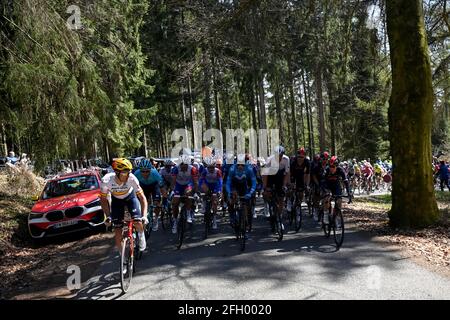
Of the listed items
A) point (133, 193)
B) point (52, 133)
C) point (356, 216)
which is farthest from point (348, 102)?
point (133, 193)

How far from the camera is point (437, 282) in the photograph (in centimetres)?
653

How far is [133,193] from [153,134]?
4105 cm

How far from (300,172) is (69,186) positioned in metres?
6.97

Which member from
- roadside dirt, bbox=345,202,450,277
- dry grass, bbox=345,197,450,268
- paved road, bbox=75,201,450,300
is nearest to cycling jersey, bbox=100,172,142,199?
paved road, bbox=75,201,450,300

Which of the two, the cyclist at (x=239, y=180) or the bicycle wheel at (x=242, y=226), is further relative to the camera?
the cyclist at (x=239, y=180)

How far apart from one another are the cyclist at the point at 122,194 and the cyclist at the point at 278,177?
14.2 ft

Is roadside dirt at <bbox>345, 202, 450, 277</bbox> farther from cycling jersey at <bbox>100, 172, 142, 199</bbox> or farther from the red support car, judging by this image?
the red support car

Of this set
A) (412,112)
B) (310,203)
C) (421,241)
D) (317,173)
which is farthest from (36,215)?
(412,112)

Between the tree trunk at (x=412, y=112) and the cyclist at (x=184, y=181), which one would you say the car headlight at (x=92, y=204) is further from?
the tree trunk at (x=412, y=112)

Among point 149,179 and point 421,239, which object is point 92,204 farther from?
point 421,239

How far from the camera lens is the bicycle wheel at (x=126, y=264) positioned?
6457 mm

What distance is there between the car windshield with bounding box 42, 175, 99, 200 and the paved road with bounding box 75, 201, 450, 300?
414 centimetres

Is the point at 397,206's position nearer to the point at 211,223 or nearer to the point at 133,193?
the point at 211,223

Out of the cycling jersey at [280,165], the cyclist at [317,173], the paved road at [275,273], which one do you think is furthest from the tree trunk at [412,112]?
the cycling jersey at [280,165]
